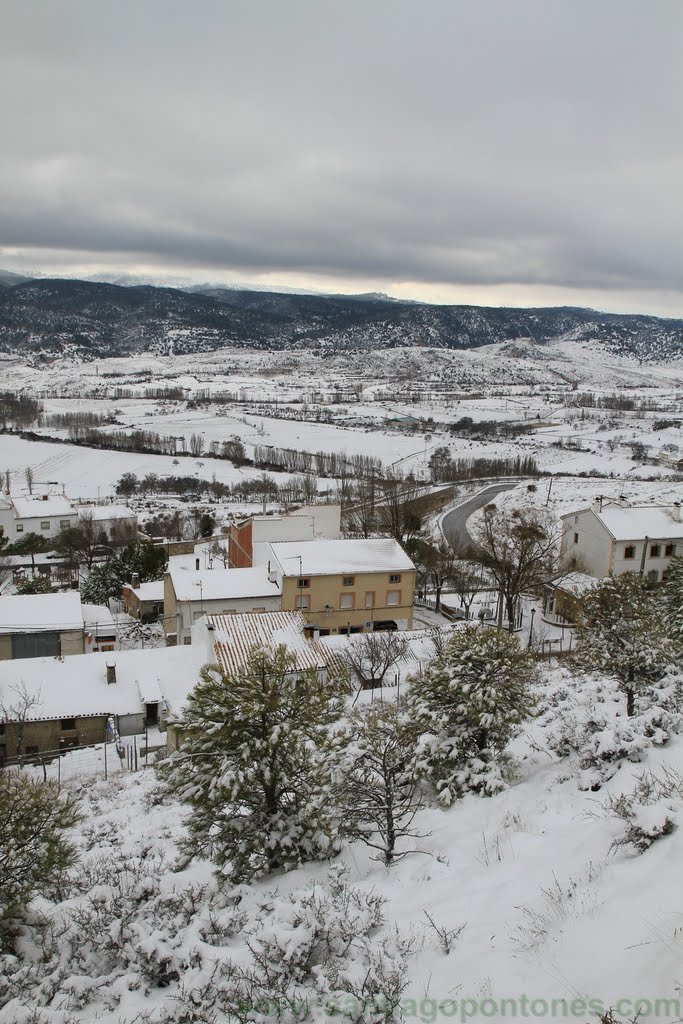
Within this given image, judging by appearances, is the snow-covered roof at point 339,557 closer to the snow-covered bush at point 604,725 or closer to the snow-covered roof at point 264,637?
the snow-covered roof at point 264,637

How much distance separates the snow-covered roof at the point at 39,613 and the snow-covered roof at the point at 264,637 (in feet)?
26.1

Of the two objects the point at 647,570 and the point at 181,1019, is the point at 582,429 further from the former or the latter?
the point at 181,1019

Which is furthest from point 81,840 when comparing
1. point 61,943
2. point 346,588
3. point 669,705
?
point 346,588

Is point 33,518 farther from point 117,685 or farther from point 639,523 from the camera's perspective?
point 639,523

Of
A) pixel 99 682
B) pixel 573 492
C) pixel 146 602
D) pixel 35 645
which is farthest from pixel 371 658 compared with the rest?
pixel 573 492

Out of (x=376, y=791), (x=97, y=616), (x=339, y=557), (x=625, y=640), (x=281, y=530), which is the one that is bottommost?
(x=97, y=616)

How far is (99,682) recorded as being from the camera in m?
22.2

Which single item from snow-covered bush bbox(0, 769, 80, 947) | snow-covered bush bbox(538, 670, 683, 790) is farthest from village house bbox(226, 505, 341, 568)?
snow-covered bush bbox(0, 769, 80, 947)

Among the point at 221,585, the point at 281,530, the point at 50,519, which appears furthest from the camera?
the point at 50,519

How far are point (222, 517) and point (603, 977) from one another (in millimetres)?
66545

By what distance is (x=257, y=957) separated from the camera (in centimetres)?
717

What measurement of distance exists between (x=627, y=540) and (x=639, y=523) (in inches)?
61.1

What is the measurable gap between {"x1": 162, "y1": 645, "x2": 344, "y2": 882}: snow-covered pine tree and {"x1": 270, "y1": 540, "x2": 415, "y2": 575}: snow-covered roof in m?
19.0

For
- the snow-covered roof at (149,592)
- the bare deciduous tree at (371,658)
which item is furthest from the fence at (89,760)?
the snow-covered roof at (149,592)
